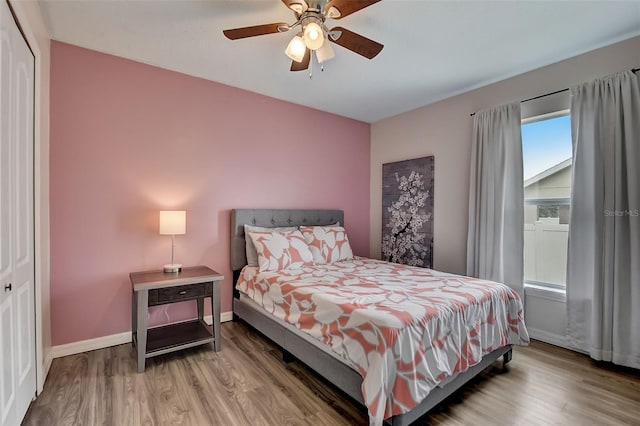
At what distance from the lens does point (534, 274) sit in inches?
120

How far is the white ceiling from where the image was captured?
2051 mm

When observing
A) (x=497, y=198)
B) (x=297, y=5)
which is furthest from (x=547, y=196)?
(x=297, y=5)

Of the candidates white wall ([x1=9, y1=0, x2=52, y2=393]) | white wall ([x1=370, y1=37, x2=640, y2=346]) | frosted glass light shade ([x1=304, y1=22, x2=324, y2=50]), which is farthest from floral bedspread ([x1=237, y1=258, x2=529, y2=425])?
frosted glass light shade ([x1=304, y1=22, x2=324, y2=50])

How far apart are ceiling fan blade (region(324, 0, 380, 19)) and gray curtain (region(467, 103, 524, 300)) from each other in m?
2.20

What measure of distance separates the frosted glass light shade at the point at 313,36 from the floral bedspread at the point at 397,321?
166cm

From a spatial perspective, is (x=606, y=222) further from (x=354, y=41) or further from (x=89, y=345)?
(x=89, y=345)

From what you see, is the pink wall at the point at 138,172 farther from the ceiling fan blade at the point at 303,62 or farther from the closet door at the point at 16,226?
the ceiling fan blade at the point at 303,62

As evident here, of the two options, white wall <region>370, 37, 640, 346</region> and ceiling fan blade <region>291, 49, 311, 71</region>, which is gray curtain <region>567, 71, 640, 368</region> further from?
ceiling fan blade <region>291, 49, 311, 71</region>

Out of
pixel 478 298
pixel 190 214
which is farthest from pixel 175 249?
pixel 478 298

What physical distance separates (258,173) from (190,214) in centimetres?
91

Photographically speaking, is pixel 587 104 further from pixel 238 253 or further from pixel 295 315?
pixel 238 253

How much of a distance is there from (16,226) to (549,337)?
165 inches

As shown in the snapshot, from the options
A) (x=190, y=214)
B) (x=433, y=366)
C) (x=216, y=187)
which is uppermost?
(x=216, y=187)

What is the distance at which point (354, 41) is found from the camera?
1.96 m
